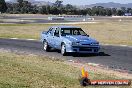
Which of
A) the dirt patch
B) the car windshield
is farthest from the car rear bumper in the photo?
the dirt patch

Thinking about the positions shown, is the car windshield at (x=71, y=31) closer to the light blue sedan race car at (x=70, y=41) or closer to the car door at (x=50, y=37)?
the light blue sedan race car at (x=70, y=41)

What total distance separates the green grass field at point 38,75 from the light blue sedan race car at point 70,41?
382 centimetres

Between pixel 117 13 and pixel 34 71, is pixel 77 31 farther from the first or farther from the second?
pixel 117 13

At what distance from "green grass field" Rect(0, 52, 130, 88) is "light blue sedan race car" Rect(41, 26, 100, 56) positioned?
12.5 feet

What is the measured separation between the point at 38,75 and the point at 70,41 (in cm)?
712

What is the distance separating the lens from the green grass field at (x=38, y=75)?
34.8 ft

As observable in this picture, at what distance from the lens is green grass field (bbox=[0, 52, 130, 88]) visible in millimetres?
10599

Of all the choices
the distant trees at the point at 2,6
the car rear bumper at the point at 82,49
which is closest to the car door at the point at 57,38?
the car rear bumper at the point at 82,49

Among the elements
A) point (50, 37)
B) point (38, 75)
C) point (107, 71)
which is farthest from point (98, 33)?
point (38, 75)

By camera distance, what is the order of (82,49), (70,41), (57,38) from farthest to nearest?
(57,38) → (82,49) → (70,41)

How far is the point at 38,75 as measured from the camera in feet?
39.5

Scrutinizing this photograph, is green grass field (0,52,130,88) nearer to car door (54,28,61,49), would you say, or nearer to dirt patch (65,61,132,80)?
dirt patch (65,61,132,80)

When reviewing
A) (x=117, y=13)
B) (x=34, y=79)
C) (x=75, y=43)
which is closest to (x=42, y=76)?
(x=34, y=79)

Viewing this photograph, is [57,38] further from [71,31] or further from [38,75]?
[38,75]
